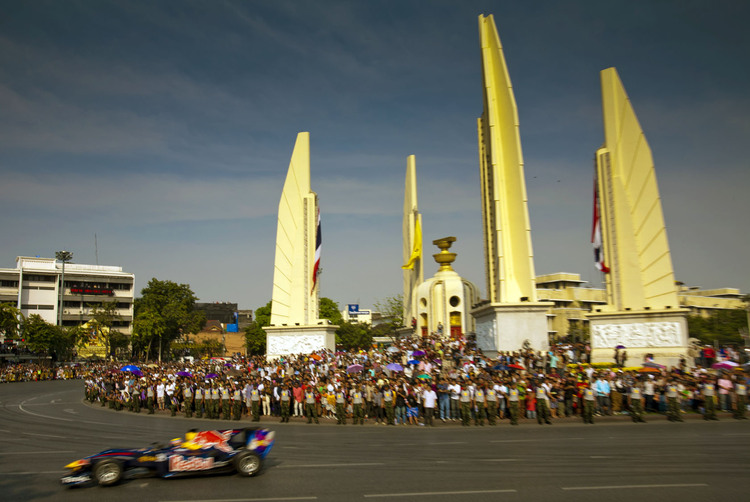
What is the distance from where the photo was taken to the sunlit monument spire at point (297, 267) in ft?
120

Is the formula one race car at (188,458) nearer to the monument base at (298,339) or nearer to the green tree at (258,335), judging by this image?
the monument base at (298,339)

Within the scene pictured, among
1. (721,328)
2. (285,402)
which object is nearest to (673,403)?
(285,402)

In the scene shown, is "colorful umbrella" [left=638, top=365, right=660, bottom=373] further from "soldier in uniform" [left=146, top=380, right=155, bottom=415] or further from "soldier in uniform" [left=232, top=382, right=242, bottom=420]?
"soldier in uniform" [left=146, top=380, right=155, bottom=415]

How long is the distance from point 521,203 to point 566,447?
1885 centimetres

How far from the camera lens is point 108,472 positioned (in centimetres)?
1055

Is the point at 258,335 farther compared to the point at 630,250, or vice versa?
the point at 258,335

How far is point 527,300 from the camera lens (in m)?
29.1

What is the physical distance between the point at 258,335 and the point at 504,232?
54154 millimetres

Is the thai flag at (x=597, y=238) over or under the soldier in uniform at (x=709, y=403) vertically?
over

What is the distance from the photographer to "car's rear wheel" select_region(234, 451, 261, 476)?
11156 millimetres

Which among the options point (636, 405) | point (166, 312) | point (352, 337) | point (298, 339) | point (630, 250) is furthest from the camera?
point (352, 337)

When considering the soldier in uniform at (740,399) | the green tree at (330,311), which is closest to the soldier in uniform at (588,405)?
the soldier in uniform at (740,399)

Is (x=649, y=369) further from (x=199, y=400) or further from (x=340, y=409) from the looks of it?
(x=199, y=400)

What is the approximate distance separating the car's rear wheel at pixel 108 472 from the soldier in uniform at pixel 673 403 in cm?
1560
